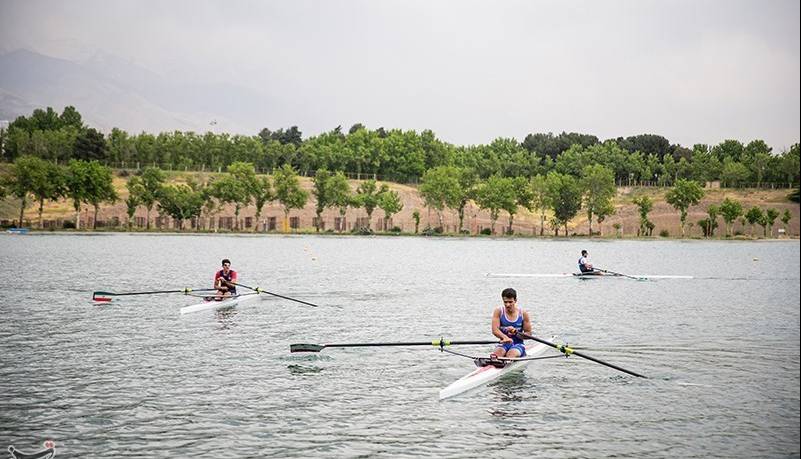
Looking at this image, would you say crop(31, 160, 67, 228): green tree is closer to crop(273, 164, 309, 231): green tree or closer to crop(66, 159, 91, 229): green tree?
crop(66, 159, 91, 229): green tree

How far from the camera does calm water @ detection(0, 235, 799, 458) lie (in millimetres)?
19188

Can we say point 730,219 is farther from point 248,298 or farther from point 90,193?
point 248,298

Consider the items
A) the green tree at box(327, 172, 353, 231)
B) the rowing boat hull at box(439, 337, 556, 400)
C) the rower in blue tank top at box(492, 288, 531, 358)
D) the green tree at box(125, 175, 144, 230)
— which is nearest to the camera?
the rowing boat hull at box(439, 337, 556, 400)

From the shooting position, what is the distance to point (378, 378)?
84.7 ft

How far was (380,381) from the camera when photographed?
2538 centimetres

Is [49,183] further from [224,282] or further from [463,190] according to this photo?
[224,282]

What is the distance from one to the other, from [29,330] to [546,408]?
2354 centimetres

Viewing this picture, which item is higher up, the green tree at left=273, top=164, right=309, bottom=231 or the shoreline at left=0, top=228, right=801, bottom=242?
the green tree at left=273, top=164, right=309, bottom=231

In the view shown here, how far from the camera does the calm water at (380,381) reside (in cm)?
1919

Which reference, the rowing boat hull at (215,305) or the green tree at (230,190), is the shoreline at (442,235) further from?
the rowing boat hull at (215,305)

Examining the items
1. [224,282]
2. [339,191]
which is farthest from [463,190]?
[224,282]

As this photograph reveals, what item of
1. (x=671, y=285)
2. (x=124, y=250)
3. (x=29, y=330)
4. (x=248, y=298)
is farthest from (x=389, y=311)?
(x=124, y=250)

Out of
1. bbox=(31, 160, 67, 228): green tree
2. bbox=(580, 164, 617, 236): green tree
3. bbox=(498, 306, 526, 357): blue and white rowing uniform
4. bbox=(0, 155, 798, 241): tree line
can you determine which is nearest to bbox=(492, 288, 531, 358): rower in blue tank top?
bbox=(498, 306, 526, 357): blue and white rowing uniform

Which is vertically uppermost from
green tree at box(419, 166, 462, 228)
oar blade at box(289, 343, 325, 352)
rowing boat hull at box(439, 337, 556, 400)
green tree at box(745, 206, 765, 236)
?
green tree at box(419, 166, 462, 228)
